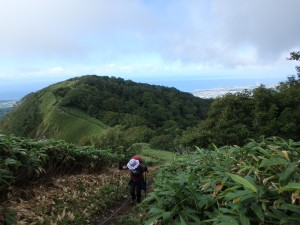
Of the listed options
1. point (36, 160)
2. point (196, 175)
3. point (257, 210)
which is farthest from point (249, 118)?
point (257, 210)

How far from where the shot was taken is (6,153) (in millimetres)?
6008

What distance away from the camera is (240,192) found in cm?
242

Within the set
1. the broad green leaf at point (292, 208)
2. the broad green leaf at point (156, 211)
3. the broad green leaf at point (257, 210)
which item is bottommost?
the broad green leaf at point (156, 211)

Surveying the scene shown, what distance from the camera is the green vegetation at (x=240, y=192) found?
7.94 ft

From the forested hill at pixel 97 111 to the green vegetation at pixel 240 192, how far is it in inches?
2116

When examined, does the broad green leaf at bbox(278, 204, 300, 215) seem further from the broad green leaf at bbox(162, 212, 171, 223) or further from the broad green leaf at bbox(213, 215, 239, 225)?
the broad green leaf at bbox(162, 212, 171, 223)

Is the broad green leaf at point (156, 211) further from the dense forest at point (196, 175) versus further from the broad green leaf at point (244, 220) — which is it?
the broad green leaf at point (244, 220)

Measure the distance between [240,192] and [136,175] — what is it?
7.10m

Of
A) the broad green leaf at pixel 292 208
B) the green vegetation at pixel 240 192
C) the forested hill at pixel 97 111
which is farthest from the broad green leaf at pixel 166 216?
the forested hill at pixel 97 111

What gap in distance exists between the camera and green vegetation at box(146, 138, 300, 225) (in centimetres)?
242

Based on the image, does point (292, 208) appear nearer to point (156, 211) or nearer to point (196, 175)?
point (156, 211)

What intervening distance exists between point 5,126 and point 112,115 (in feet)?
76.5

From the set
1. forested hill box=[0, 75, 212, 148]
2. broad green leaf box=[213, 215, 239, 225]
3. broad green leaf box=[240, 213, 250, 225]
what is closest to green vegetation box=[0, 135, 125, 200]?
broad green leaf box=[213, 215, 239, 225]

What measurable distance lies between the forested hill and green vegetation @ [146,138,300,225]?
53.7 m
